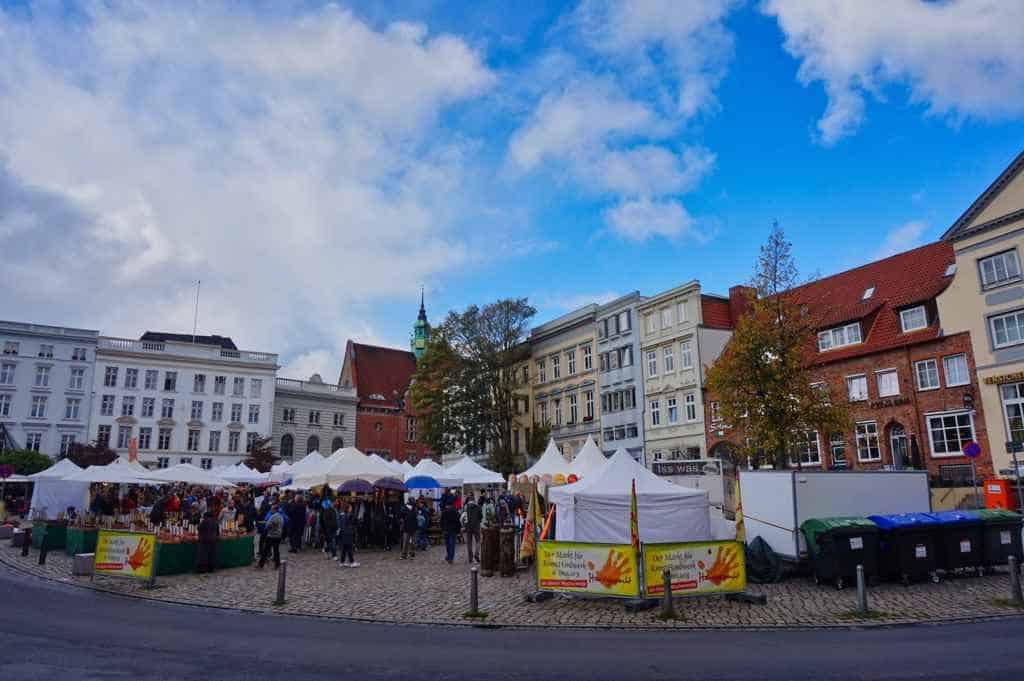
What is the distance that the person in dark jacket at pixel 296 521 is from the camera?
75.4ft

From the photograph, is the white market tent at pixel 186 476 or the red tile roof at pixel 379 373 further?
the red tile roof at pixel 379 373

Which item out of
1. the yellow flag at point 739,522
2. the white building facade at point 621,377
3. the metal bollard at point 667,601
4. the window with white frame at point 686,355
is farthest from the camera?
the white building facade at point 621,377

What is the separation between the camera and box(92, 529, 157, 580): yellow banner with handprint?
15430 mm

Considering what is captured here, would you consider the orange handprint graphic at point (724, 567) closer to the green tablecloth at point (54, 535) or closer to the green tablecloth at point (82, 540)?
the green tablecloth at point (82, 540)

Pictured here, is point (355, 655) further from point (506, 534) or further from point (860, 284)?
point (860, 284)

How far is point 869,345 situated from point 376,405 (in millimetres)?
56382

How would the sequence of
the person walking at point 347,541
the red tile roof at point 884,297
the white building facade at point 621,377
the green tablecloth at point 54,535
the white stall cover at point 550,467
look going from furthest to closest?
the white building facade at point 621,377 < the red tile roof at point 884,297 < the white stall cover at point 550,467 < the green tablecloth at point 54,535 < the person walking at point 347,541

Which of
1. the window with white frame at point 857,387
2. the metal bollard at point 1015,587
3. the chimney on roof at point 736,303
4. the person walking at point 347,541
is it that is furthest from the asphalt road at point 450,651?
the chimney on roof at point 736,303

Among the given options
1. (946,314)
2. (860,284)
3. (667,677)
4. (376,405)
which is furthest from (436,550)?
(376,405)

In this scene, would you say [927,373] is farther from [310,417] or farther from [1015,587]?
[310,417]

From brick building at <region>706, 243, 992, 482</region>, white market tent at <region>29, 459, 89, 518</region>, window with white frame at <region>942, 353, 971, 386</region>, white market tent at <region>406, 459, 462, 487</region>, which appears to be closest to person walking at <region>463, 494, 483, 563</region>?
white market tent at <region>406, 459, 462, 487</region>

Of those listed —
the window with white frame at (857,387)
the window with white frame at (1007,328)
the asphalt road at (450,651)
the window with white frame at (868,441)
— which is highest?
the window with white frame at (1007,328)

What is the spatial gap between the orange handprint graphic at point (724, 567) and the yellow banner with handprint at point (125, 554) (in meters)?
12.0

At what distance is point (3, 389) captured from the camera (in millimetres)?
57375
